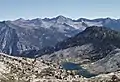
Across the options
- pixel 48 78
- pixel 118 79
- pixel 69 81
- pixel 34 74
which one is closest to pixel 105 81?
pixel 118 79

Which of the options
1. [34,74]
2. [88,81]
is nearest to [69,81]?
[88,81]

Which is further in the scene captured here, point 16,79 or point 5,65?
point 5,65

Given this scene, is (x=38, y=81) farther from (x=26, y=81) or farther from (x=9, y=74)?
(x=9, y=74)

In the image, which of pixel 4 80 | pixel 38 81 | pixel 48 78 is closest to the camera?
pixel 4 80

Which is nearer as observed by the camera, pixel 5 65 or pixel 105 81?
pixel 105 81

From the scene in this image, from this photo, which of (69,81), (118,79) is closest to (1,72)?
(69,81)

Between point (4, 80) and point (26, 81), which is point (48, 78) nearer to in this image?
point (26, 81)

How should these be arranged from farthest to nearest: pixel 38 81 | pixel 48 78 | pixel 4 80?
pixel 48 78 → pixel 38 81 → pixel 4 80

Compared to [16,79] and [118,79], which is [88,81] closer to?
[118,79]
